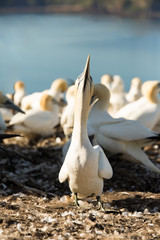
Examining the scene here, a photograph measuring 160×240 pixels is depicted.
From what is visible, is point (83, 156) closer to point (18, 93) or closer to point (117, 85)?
point (18, 93)

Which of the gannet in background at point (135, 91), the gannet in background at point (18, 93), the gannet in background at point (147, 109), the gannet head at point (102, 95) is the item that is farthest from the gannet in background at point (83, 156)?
the gannet in background at point (18, 93)

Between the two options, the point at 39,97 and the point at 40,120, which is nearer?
the point at 40,120

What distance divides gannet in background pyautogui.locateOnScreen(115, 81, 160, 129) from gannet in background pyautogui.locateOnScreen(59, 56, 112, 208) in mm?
2492

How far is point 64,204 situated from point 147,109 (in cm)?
268

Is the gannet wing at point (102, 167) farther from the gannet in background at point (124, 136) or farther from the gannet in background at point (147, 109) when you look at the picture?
the gannet in background at point (147, 109)

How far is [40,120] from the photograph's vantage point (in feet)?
20.5

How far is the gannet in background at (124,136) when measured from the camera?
4641mm

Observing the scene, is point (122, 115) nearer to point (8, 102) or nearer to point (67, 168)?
point (8, 102)

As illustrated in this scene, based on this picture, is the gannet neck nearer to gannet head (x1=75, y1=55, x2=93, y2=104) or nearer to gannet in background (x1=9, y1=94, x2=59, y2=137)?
gannet head (x1=75, y1=55, x2=93, y2=104)

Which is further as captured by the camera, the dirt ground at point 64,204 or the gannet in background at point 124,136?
the gannet in background at point 124,136

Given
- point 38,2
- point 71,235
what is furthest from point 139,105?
point 38,2

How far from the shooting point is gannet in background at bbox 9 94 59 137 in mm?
6055

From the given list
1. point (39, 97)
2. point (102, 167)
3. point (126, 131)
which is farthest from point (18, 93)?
point (102, 167)

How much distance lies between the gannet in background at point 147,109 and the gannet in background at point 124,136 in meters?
Result: 0.83
